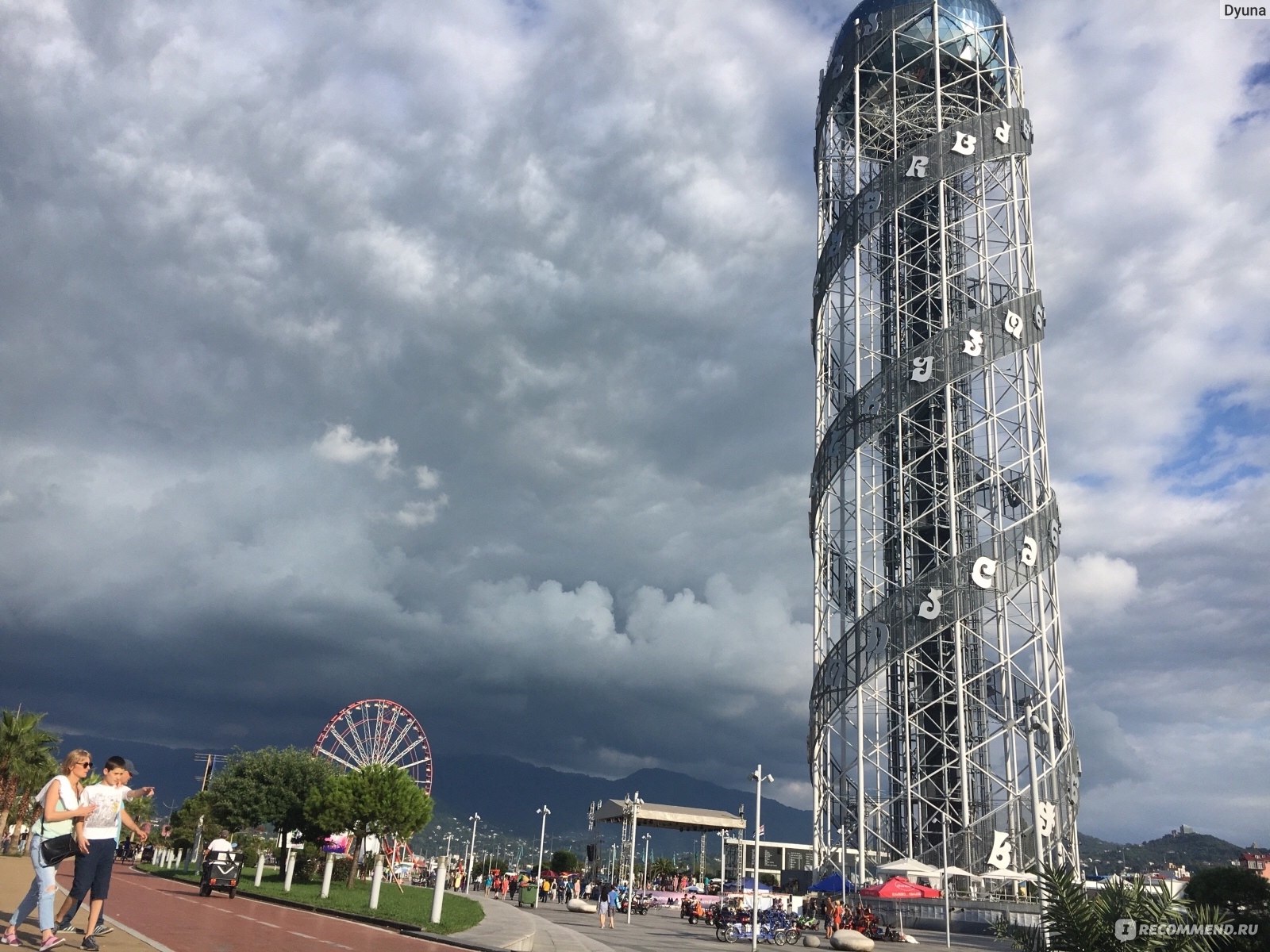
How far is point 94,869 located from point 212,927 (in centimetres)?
838

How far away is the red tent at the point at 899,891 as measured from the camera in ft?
119

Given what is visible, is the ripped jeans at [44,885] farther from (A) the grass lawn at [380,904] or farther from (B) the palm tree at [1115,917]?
(A) the grass lawn at [380,904]

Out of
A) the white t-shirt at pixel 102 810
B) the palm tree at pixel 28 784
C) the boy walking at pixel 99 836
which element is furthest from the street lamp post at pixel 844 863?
the palm tree at pixel 28 784

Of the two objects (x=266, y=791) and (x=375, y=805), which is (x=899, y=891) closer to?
(x=375, y=805)

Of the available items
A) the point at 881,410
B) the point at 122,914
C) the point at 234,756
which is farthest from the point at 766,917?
the point at 234,756

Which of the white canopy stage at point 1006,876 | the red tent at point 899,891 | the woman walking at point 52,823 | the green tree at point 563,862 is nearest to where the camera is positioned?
the woman walking at point 52,823

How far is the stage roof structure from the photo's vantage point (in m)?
58.8

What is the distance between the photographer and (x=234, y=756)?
4928 centimetres

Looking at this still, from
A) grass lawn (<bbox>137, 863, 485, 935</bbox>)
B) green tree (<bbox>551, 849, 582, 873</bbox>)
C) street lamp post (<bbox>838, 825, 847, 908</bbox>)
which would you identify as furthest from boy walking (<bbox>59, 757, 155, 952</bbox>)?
green tree (<bbox>551, 849, 582, 873</bbox>)

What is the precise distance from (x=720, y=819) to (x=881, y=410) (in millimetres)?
31029

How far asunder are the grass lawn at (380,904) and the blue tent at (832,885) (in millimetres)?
16342

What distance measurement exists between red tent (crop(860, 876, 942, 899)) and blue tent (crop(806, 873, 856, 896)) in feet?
18.2

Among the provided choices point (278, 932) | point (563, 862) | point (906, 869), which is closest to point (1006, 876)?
point (906, 869)

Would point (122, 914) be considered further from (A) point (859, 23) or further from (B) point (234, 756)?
(A) point (859, 23)
